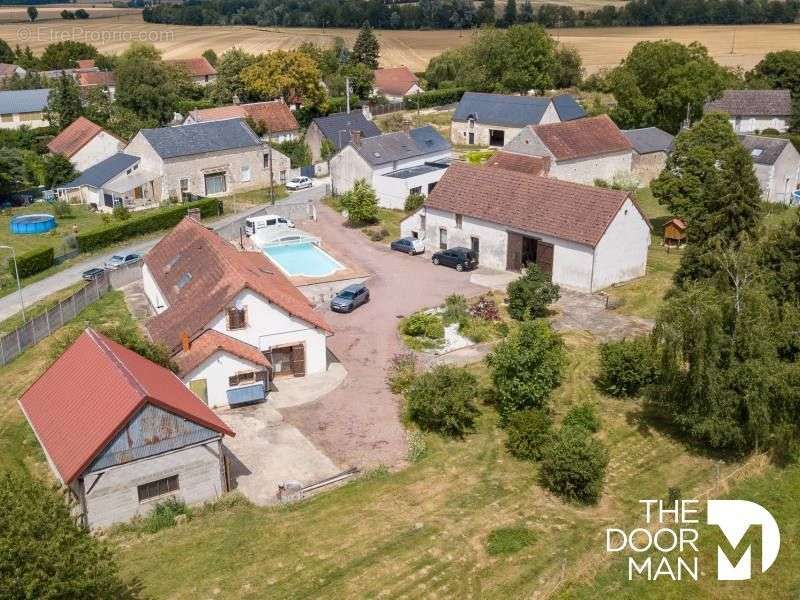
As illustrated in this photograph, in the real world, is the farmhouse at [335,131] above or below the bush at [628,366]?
above

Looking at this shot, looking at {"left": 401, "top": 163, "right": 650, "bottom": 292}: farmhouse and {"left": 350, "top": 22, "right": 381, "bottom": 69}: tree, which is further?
{"left": 350, "top": 22, "right": 381, "bottom": 69}: tree

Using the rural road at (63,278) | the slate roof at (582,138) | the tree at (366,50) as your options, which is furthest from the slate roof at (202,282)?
the tree at (366,50)

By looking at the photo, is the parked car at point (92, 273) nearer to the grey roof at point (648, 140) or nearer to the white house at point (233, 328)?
the white house at point (233, 328)

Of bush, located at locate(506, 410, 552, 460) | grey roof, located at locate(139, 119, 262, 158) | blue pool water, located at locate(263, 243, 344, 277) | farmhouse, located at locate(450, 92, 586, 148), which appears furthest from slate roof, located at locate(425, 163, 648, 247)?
farmhouse, located at locate(450, 92, 586, 148)

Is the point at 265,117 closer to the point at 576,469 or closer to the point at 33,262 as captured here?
the point at 33,262

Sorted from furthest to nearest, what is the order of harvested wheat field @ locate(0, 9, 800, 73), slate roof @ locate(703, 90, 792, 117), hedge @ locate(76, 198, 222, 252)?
harvested wheat field @ locate(0, 9, 800, 73) → slate roof @ locate(703, 90, 792, 117) → hedge @ locate(76, 198, 222, 252)

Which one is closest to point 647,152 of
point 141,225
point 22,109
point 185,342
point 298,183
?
point 298,183

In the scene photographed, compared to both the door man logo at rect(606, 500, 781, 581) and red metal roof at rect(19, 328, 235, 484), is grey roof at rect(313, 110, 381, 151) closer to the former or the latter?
red metal roof at rect(19, 328, 235, 484)
